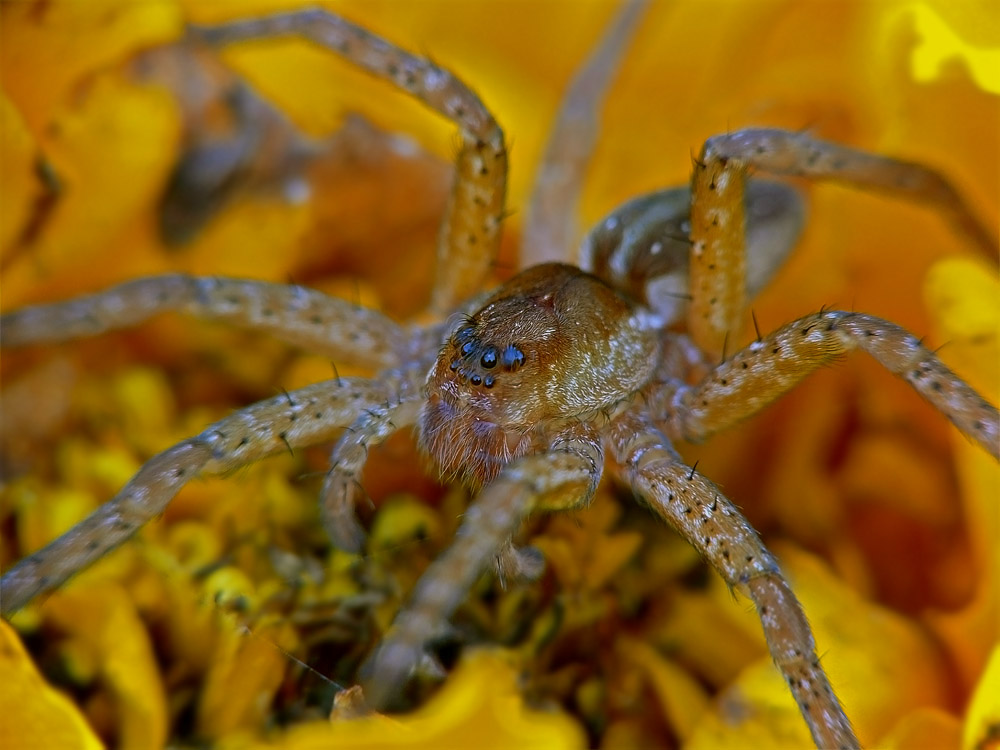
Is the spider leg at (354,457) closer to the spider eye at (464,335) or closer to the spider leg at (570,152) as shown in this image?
the spider eye at (464,335)

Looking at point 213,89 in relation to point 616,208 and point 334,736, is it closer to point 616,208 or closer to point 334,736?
point 616,208

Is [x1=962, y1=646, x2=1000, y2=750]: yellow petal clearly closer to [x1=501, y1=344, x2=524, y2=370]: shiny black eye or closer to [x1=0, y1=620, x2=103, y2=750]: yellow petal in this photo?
[x1=501, y1=344, x2=524, y2=370]: shiny black eye

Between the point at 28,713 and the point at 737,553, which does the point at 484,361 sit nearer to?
the point at 737,553

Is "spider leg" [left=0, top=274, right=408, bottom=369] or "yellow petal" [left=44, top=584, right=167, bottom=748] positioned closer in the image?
"yellow petal" [left=44, top=584, right=167, bottom=748]

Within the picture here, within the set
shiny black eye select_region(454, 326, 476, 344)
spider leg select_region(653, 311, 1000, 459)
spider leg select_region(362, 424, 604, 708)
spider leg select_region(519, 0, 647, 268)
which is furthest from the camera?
spider leg select_region(519, 0, 647, 268)

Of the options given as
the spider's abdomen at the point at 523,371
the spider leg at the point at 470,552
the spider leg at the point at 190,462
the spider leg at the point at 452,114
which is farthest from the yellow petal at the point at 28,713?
the spider leg at the point at 452,114

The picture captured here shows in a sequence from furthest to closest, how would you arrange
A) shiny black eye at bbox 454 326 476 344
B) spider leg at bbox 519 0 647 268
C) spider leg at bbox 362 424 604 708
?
spider leg at bbox 519 0 647 268, shiny black eye at bbox 454 326 476 344, spider leg at bbox 362 424 604 708

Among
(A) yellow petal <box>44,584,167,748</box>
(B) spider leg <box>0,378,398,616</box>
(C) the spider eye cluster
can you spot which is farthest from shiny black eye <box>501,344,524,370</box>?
(A) yellow petal <box>44,584,167,748</box>
